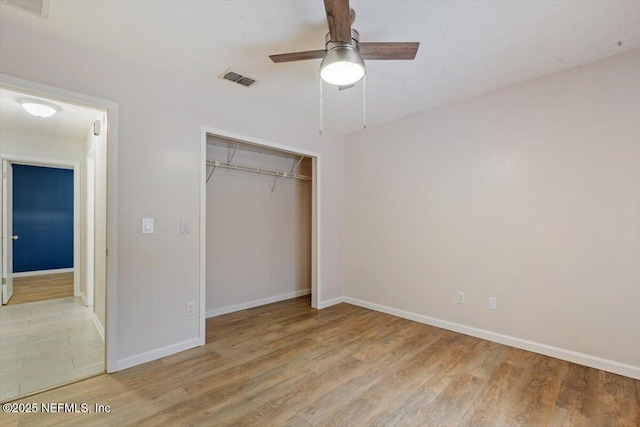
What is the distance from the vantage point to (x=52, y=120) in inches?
144

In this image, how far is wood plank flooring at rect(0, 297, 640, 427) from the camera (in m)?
1.86

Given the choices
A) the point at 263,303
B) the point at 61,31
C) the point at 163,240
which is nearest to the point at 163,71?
the point at 61,31

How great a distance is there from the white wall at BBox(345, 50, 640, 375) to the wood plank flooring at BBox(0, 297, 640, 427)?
451 millimetres

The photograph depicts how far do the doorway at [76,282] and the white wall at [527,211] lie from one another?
3.19 meters

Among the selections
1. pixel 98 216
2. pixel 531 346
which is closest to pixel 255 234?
pixel 98 216

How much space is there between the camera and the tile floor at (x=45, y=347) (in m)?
2.26

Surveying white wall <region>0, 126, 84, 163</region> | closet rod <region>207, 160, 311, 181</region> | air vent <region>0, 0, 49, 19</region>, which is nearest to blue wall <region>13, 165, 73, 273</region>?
white wall <region>0, 126, 84, 163</region>

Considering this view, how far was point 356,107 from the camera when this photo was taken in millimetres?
3420

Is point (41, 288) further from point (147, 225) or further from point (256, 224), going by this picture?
point (147, 225)

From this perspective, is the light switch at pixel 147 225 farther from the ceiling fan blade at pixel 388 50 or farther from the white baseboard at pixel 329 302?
the white baseboard at pixel 329 302

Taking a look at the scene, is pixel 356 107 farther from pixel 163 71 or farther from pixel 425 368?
pixel 425 368

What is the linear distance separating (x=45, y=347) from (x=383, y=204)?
159 inches

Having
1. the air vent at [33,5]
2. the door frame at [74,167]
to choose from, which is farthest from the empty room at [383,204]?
the door frame at [74,167]

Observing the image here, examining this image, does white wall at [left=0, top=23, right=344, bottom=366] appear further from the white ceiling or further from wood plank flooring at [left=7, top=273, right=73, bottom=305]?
wood plank flooring at [left=7, top=273, right=73, bottom=305]
